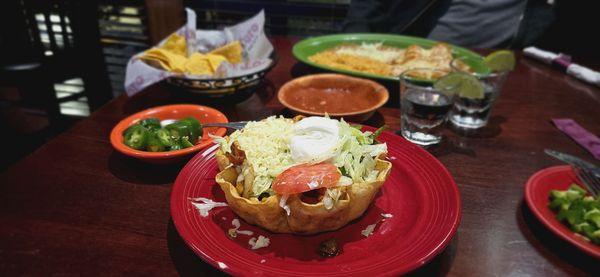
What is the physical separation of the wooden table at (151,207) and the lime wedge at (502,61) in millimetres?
259

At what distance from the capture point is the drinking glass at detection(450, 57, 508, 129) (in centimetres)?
196

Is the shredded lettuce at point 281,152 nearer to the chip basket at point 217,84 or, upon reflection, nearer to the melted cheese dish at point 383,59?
the chip basket at point 217,84

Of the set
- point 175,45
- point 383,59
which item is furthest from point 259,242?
point 383,59

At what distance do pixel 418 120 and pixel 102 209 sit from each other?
1.34 m

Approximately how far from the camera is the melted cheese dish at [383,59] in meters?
2.46

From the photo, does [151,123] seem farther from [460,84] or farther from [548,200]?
[548,200]

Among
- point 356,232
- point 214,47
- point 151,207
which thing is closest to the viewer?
point 356,232

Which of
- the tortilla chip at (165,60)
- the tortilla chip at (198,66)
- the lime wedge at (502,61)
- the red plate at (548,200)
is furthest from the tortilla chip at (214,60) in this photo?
the red plate at (548,200)

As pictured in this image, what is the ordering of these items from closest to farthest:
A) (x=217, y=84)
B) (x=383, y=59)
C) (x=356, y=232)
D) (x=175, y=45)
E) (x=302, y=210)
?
1. (x=302, y=210)
2. (x=356, y=232)
3. (x=217, y=84)
4. (x=175, y=45)
5. (x=383, y=59)

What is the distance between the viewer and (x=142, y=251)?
114cm

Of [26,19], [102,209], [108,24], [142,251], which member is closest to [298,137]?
[142,251]

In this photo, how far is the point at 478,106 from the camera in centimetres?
197

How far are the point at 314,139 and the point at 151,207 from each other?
0.60 metres

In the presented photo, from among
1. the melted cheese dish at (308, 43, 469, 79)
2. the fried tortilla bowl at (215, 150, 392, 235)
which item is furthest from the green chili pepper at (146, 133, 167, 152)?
the melted cheese dish at (308, 43, 469, 79)
